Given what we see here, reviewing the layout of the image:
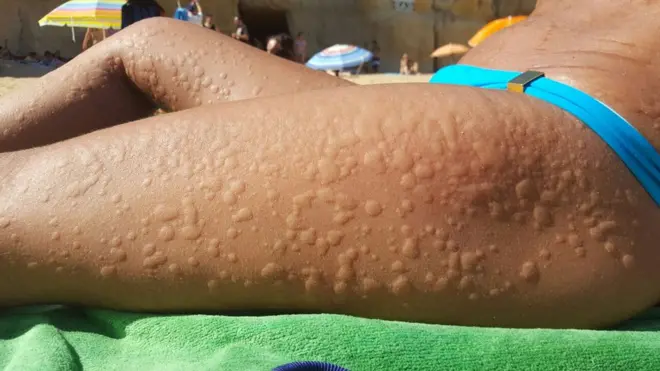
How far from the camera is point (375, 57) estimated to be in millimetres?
11508

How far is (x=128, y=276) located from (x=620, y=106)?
64 centimetres

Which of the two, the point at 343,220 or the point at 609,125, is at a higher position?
the point at 609,125

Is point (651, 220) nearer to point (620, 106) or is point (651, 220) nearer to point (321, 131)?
point (620, 106)

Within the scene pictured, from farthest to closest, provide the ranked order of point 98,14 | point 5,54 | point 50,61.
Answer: point 5,54 < point 50,61 < point 98,14

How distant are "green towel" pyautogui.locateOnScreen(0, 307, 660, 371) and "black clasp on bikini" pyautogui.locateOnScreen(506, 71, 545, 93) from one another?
34cm

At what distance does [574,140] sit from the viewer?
2.50 feet

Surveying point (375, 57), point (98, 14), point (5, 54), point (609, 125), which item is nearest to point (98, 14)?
point (98, 14)

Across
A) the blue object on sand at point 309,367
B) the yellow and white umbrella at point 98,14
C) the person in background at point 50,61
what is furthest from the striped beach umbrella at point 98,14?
the blue object on sand at point 309,367

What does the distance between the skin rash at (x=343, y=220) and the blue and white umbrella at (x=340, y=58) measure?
9.65 meters

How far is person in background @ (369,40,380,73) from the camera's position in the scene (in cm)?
1138

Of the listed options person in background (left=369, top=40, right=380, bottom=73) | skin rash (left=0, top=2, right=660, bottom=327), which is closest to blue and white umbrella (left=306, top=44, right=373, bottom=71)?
person in background (left=369, top=40, right=380, bottom=73)

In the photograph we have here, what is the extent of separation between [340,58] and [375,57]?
1.34m

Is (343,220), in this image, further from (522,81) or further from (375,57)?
(375,57)

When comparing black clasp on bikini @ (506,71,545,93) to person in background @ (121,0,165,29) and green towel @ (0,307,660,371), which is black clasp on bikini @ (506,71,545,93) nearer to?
green towel @ (0,307,660,371)
